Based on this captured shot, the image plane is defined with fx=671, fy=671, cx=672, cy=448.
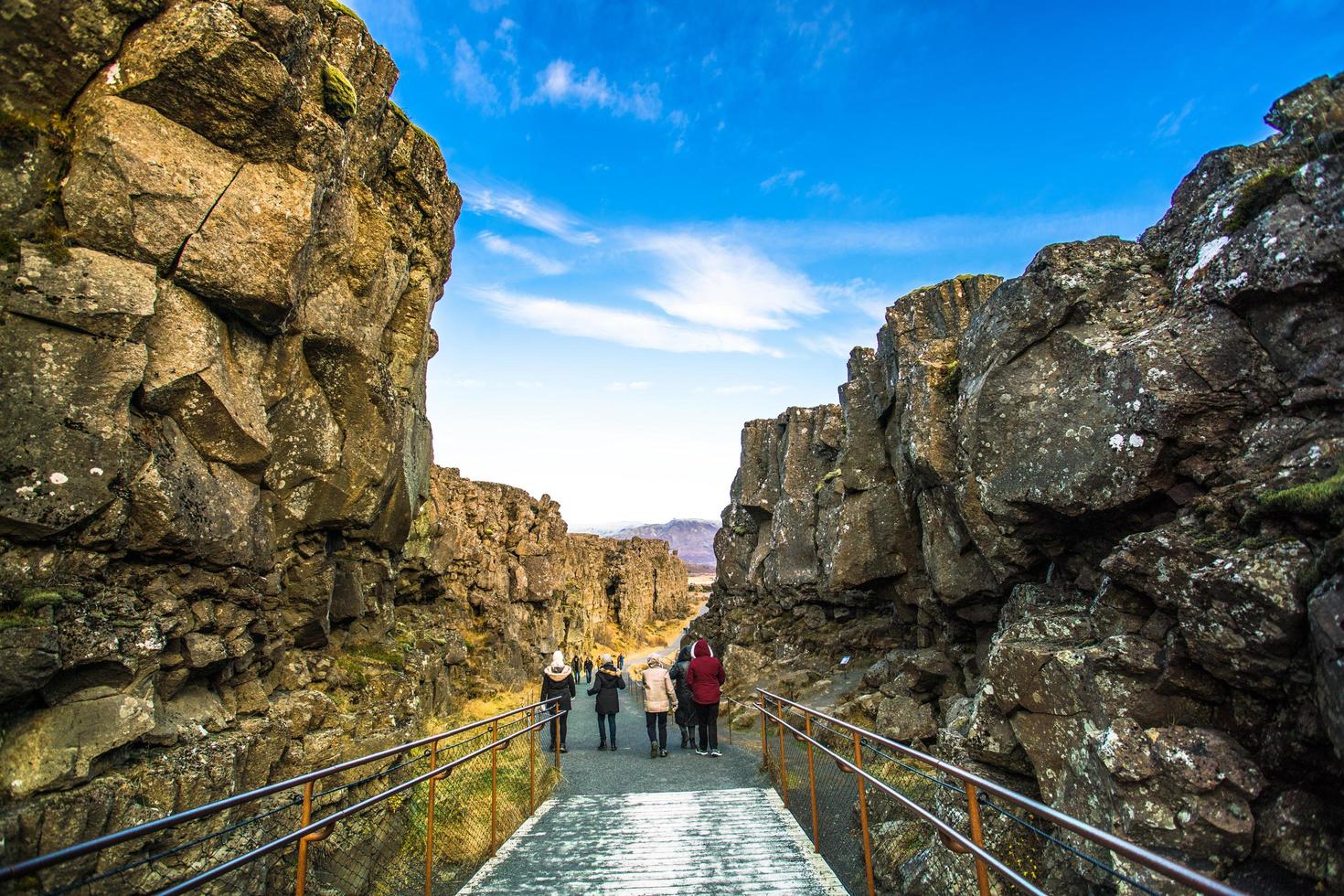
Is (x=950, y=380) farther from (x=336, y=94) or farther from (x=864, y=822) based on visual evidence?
(x=336, y=94)

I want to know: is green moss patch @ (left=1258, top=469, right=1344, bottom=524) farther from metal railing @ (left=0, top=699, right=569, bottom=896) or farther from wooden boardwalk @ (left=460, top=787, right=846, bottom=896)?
metal railing @ (left=0, top=699, right=569, bottom=896)

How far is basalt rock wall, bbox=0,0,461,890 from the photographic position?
702 cm

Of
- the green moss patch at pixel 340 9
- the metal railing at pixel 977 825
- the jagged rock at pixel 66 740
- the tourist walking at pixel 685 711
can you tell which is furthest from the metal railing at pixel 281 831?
the green moss patch at pixel 340 9

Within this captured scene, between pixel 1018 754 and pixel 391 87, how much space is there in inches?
604

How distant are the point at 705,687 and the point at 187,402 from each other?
35.2 ft

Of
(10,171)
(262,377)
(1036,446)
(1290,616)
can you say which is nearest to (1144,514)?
(1036,446)

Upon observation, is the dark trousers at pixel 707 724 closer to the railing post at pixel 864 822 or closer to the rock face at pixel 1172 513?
the rock face at pixel 1172 513

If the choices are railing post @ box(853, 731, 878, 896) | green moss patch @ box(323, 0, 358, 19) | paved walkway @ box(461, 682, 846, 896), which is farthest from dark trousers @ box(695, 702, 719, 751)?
green moss patch @ box(323, 0, 358, 19)

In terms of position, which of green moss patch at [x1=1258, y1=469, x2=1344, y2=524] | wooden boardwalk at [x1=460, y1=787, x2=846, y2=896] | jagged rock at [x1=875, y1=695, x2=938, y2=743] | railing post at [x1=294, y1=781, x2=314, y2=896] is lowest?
jagged rock at [x1=875, y1=695, x2=938, y2=743]

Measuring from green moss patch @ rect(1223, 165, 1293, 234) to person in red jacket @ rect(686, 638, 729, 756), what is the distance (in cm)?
1089

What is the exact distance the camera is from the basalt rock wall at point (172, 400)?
7.02 meters

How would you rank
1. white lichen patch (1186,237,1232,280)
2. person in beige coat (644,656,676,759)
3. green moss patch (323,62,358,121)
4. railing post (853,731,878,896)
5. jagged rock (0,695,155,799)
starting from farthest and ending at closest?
person in beige coat (644,656,676,759), green moss patch (323,62,358,121), white lichen patch (1186,237,1232,280), jagged rock (0,695,155,799), railing post (853,731,878,896)

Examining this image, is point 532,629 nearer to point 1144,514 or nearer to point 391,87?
point 391,87

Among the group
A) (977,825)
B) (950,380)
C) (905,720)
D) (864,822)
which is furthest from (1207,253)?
(905,720)
